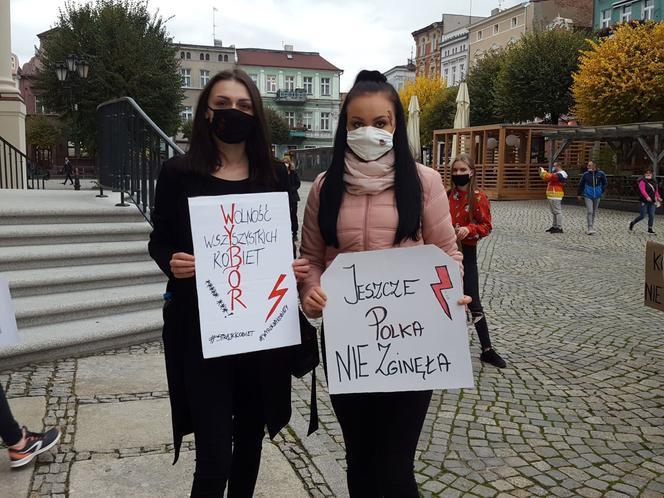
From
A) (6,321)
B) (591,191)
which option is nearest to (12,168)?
(6,321)

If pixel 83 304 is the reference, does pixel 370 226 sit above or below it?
above

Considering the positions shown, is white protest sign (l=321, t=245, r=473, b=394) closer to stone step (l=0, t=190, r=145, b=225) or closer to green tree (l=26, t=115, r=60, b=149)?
stone step (l=0, t=190, r=145, b=225)

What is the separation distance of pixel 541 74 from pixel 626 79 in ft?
25.2

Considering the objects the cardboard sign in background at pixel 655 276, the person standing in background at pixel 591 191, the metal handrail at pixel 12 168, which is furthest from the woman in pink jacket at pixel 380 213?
the person standing in background at pixel 591 191

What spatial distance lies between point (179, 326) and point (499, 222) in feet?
51.7

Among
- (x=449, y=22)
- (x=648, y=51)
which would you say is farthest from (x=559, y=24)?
(x=449, y=22)

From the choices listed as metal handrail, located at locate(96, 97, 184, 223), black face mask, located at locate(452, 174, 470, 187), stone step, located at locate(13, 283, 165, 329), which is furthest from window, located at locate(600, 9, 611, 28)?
stone step, located at locate(13, 283, 165, 329)

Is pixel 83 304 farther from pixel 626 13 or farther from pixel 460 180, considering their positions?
pixel 626 13

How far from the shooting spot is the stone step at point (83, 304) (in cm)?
510

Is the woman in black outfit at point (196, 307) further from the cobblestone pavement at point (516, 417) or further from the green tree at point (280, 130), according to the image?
the green tree at point (280, 130)

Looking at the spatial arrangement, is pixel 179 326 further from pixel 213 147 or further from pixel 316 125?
pixel 316 125

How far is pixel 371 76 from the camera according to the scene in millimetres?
2250

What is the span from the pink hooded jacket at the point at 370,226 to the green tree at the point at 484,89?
121 ft

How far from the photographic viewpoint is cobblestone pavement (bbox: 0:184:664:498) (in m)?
3.21
